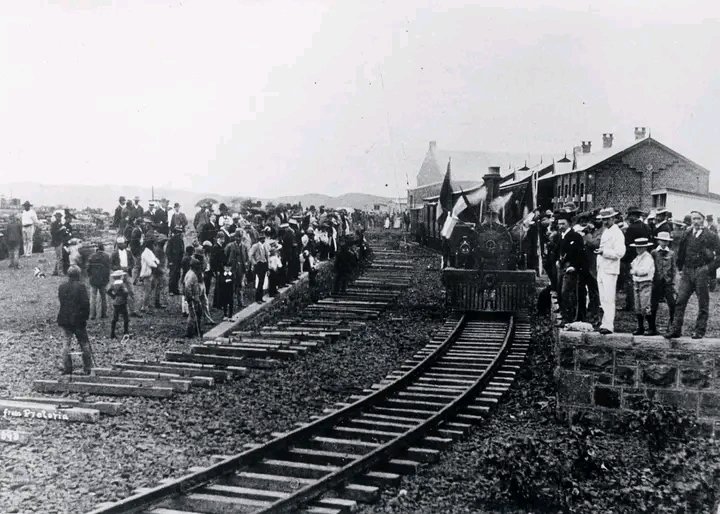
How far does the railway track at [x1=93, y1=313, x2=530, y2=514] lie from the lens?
17.9ft

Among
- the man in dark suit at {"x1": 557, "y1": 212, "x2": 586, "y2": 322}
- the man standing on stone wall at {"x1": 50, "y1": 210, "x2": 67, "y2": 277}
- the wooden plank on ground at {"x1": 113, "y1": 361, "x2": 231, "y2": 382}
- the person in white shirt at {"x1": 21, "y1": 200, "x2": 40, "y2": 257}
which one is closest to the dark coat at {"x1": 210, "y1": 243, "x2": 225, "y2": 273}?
the wooden plank on ground at {"x1": 113, "y1": 361, "x2": 231, "y2": 382}

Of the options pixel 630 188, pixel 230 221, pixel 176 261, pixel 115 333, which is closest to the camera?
pixel 115 333

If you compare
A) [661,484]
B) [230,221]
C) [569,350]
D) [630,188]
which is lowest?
[661,484]

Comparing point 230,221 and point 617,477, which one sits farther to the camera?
point 230,221

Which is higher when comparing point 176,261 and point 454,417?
point 176,261

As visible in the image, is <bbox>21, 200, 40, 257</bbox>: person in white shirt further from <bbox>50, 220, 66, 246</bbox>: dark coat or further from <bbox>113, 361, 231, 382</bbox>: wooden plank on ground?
<bbox>113, 361, 231, 382</bbox>: wooden plank on ground

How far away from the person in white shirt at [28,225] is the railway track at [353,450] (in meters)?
14.0

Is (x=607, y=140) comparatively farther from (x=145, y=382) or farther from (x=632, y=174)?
(x=145, y=382)

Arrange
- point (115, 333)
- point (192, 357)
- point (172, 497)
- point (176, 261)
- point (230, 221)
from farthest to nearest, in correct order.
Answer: point (230, 221) < point (176, 261) < point (115, 333) < point (192, 357) < point (172, 497)

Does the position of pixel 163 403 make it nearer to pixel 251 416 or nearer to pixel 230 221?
pixel 251 416

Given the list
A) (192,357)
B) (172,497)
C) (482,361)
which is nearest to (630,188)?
(482,361)

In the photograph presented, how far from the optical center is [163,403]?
864 centimetres

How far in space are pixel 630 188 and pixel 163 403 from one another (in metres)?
32.2

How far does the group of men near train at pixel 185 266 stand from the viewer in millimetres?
11945
